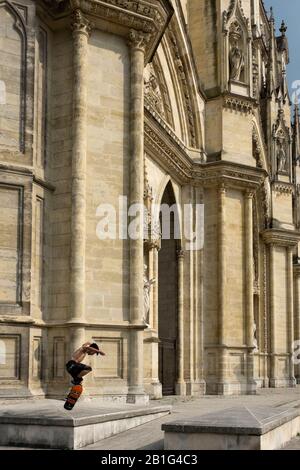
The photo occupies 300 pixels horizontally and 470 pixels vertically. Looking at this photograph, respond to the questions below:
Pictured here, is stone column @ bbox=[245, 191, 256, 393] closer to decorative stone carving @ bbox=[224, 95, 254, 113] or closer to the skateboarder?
decorative stone carving @ bbox=[224, 95, 254, 113]

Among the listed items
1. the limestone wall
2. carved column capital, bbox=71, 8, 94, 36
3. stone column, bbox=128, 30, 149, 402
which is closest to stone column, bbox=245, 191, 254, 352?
stone column, bbox=128, 30, 149, 402

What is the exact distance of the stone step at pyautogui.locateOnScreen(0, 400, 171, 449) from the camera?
34.7 feet

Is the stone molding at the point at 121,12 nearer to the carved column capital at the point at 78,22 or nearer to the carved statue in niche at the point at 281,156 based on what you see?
the carved column capital at the point at 78,22

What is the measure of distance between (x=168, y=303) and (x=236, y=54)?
10743 millimetres

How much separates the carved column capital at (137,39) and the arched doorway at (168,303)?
10056mm

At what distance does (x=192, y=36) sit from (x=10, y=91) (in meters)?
17.0

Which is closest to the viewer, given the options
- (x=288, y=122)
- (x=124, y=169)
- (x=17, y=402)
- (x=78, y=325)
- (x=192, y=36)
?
(x=17, y=402)

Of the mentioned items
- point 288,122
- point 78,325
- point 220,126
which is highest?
point 288,122

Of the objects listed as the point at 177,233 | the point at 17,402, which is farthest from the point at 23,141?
the point at 177,233

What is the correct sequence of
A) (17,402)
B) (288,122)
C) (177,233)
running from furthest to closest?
(288,122) < (177,233) < (17,402)

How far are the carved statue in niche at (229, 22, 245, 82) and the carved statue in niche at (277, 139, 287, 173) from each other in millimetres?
9725
